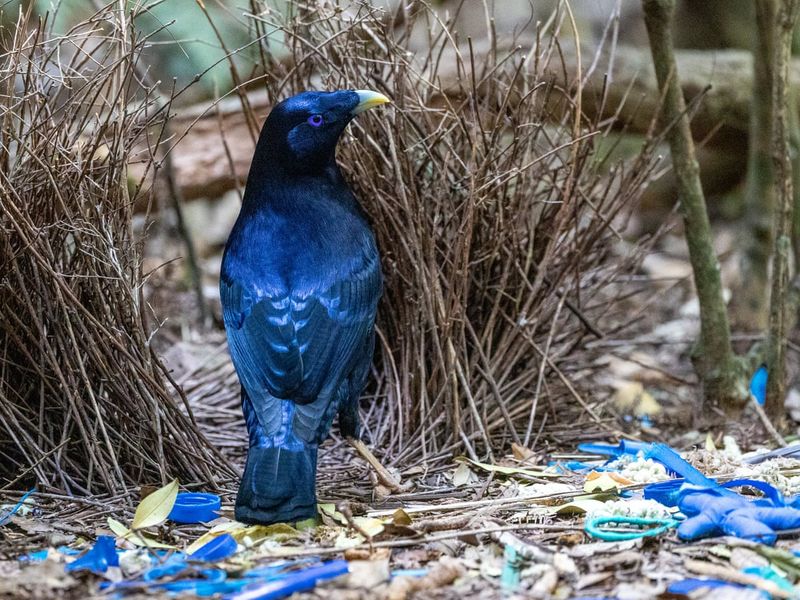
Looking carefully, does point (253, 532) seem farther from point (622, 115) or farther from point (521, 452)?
point (622, 115)

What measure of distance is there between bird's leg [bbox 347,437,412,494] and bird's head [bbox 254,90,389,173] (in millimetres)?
823

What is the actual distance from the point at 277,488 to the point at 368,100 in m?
1.12

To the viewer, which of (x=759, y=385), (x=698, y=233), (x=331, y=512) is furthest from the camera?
(x=759, y=385)

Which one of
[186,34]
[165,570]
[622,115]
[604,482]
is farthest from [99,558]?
[186,34]

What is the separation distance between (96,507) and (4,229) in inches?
29.4

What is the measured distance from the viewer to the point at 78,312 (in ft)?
8.53

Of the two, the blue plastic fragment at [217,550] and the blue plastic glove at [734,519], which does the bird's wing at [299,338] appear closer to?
the blue plastic fragment at [217,550]

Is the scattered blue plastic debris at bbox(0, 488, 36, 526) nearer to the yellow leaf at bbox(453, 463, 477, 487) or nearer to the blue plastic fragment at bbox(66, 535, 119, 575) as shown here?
the blue plastic fragment at bbox(66, 535, 119, 575)

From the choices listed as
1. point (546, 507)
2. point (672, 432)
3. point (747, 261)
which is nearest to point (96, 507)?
point (546, 507)

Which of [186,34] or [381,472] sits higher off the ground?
[186,34]

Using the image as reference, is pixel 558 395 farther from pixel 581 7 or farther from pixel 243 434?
pixel 581 7

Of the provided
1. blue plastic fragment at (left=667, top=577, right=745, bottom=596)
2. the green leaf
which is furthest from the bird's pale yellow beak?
blue plastic fragment at (left=667, top=577, right=745, bottom=596)

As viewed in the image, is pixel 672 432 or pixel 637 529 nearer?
pixel 637 529

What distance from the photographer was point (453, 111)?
2869 mm
